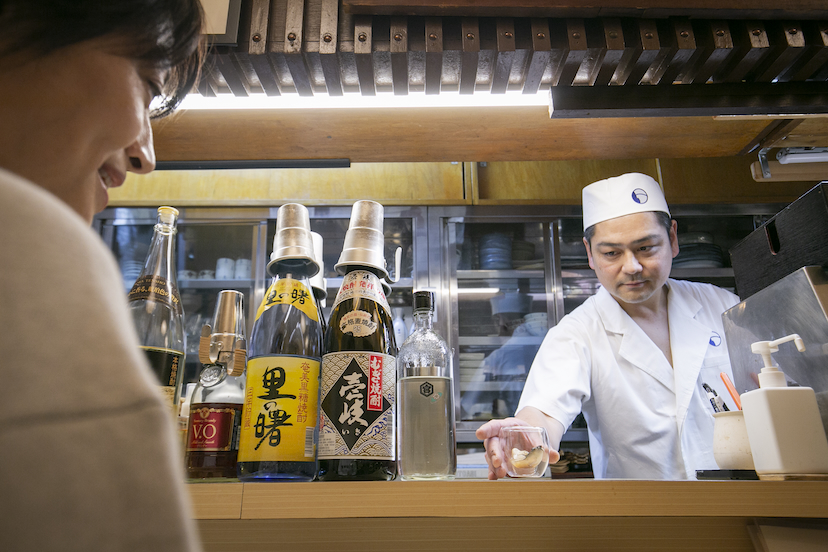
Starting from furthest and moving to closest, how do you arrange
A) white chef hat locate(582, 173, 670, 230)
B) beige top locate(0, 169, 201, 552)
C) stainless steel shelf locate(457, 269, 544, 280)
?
stainless steel shelf locate(457, 269, 544, 280) < white chef hat locate(582, 173, 670, 230) < beige top locate(0, 169, 201, 552)

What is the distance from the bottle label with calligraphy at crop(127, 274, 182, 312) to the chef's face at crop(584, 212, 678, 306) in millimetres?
1449

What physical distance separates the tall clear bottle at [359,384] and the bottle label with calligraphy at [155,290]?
276 millimetres

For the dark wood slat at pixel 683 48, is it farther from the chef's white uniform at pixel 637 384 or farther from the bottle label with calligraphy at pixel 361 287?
the chef's white uniform at pixel 637 384

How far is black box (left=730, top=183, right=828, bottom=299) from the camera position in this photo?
833mm

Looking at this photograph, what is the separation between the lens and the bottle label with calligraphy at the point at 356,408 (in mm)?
666

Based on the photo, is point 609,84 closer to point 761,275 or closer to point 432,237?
point 761,275

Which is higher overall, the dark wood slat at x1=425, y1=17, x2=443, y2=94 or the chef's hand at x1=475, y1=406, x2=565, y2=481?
the dark wood slat at x1=425, y1=17, x2=443, y2=94

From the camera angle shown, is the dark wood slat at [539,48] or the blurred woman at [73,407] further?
the dark wood slat at [539,48]

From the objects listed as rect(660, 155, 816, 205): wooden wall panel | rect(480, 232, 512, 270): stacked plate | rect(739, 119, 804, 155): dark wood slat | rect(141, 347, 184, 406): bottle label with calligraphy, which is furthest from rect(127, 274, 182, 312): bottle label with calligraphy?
rect(660, 155, 816, 205): wooden wall panel

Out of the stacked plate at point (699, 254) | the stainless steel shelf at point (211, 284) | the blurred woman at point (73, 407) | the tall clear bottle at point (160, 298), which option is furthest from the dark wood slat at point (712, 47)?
the stainless steel shelf at point (211, 284)

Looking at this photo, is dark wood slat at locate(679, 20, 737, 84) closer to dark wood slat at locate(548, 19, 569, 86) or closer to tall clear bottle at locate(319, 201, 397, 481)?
dark wood slat at locate(548, 19, 569, 86)

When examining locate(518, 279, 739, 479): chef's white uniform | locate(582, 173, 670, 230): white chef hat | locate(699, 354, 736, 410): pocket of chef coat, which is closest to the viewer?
locate(518, 279, 739, 479): chef's white uniform

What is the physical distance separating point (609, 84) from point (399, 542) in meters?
0.95

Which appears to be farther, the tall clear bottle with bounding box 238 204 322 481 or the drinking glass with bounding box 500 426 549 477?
the drinking glass with bounding box 500 426 549 477
